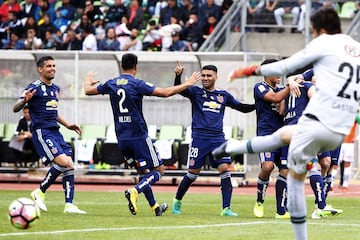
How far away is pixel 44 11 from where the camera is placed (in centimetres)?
3375

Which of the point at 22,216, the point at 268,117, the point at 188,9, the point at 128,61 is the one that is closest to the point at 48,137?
the point at 128,61

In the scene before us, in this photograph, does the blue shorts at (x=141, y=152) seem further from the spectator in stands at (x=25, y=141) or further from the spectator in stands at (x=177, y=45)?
the spectator in stands at (x=177, y=45)

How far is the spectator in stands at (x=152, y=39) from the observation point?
3027 cm

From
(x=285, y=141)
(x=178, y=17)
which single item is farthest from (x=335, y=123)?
(x=178, y=17)

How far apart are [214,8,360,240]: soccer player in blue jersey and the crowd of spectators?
18733 mm

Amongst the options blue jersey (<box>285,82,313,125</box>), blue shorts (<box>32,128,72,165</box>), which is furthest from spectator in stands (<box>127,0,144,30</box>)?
blue jersey (<box>285,82,313,125</box>)

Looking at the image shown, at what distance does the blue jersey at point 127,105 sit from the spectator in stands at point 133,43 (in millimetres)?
14932

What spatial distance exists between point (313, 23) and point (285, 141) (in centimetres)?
120

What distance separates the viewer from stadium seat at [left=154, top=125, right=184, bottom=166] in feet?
85.9

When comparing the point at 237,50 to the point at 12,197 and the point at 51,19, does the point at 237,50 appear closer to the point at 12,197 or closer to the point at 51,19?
the point at 51,19

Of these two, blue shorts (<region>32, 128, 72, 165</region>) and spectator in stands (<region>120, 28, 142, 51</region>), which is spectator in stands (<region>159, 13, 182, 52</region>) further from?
blue shorts (<region>32, 128, 72, 165</region>)

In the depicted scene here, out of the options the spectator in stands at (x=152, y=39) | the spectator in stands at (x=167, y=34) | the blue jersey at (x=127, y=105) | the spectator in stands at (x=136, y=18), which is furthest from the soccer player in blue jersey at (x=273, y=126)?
the spectator in stands at (x=136, y=18)

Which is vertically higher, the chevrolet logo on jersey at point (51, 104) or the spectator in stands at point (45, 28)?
the spectator in stands at point (45, 28)

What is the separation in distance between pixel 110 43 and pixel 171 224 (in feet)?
55.2
